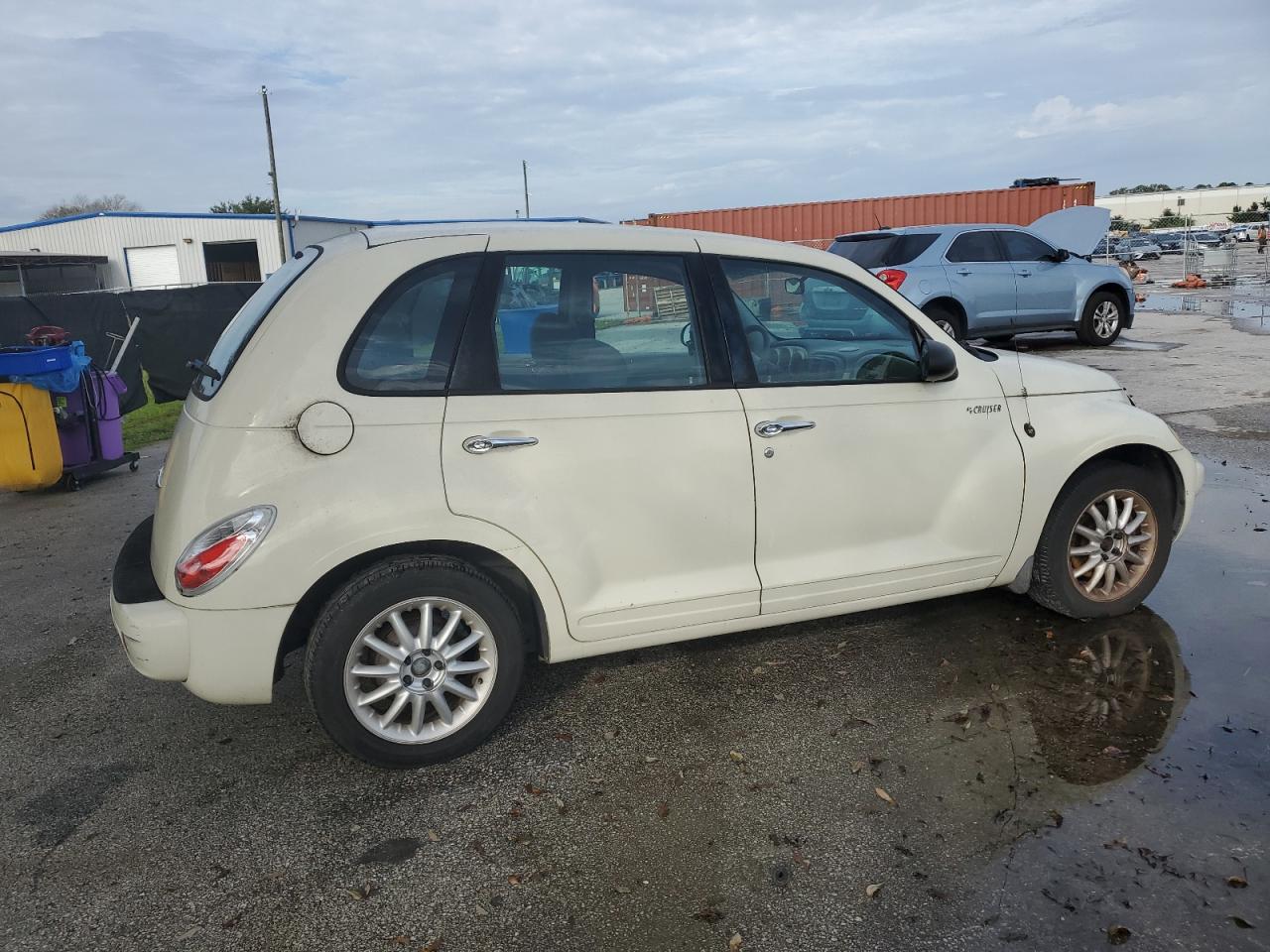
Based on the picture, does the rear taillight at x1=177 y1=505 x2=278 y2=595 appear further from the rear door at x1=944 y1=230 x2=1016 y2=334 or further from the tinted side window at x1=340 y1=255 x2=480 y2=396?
the rear door at x1=944 y1=230 x2=1016 y2=334

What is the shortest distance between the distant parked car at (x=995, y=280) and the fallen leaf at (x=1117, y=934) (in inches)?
426

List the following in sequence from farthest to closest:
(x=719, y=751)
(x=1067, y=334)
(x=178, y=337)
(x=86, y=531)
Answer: (x=1067, y=334) → (x=178, y=337) → (x=86, y=531) → (x=719, y=751)

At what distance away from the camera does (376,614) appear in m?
3.22

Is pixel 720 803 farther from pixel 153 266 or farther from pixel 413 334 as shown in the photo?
pixel 153 266

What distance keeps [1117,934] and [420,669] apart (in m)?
2.26

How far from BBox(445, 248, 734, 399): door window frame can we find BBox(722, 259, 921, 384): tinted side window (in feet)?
0.46

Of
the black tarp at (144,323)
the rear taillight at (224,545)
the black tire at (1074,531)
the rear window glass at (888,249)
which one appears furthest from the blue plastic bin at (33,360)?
the rear window glass at (888,249)

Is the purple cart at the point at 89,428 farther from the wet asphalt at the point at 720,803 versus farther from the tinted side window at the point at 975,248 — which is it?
the tinted side window at the point at 975,248

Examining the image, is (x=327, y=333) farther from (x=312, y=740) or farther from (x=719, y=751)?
(x=719, y=751)

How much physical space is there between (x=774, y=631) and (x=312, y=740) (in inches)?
84.5

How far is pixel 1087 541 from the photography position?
4348 mm

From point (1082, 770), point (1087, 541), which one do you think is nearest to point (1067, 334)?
point (1087, 541)

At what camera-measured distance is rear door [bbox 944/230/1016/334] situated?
13086 millimetres

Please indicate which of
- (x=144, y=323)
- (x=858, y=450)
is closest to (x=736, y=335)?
(x=858, y=450)
